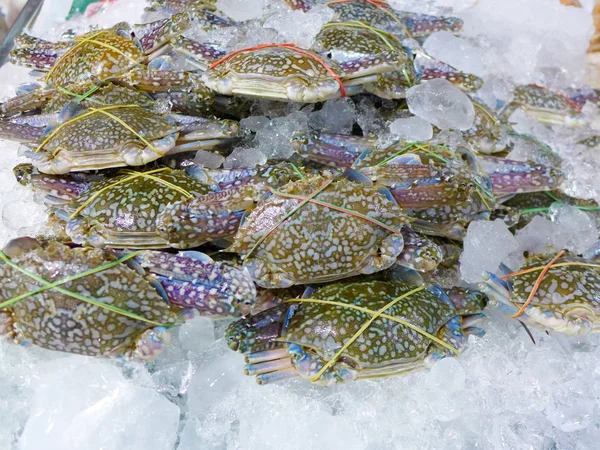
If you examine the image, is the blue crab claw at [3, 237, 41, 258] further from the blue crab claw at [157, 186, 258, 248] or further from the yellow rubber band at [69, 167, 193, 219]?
the blue crab claw at [157, 186, 258, 248]

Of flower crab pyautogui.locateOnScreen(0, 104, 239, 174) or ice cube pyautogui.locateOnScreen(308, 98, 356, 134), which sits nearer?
flower crab pyautogui.locateOnScreen(0, 104, 239, 174)

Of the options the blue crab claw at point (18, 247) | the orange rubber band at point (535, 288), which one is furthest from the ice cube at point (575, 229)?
the blue crab claw at point (18, 247)

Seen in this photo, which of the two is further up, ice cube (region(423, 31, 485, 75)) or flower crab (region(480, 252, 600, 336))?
ice cube (region(423, 31, 485, 75))

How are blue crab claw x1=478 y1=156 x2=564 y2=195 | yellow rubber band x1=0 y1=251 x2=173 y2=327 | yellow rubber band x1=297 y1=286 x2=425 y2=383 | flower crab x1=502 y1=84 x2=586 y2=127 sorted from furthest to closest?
flower crab x1=502 y1=84 x2=586 y2=127
blue crab claw x1=478 y1=156 x2=564 y2=195
yellow rubber band x1=297 y1=286 x2=425 y2=383
yellow rubber band x1=0 y1=251 x2=173 y2=327

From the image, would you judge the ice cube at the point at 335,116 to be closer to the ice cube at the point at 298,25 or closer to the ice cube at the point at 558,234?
the ice cube at the point at 298,25

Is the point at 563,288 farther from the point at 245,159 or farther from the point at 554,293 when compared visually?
the point at 245,159

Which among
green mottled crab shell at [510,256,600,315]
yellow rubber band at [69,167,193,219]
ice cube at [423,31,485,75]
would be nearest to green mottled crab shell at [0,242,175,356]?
yellow rubber band at [69,167,193,219]
